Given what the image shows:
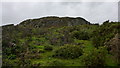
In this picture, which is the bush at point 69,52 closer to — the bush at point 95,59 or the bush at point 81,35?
the bush at point 95,59

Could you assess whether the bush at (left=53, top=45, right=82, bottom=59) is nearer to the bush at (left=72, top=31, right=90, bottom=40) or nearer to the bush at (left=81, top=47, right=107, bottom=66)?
the bush at (left=81, top=47, right=107, bottom=66)

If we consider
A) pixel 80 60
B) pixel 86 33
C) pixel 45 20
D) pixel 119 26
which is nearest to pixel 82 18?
pixel 45 20

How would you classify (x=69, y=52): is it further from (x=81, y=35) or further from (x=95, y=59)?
(x=81, y=35)

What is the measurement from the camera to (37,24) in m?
49.5

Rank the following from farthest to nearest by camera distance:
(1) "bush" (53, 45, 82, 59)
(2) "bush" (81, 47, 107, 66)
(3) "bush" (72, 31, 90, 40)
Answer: (3) "bush" (72, 31, 90, 40)
(1) "bush" (53, 45, 82, 59)
(2) "bush" (81, 47, 107, 66)

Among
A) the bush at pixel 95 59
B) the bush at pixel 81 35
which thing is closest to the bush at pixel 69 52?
the bush at pixel 95 59

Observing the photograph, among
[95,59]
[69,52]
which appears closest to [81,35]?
[69,52]

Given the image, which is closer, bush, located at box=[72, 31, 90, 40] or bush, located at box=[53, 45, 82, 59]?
bush, located at box=[53, 45, 82, 59]

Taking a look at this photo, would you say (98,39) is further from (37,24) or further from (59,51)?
(37,24)

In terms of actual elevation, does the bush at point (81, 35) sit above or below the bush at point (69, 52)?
above

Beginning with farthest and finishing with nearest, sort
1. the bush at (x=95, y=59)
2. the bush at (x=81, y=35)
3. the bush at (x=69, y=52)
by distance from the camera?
the bush at (x=81, y=35) < the bush at (x=69, y=52) < the bush at (x=95, y=59)

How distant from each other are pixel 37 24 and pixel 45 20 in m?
2.72

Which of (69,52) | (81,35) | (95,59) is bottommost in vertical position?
(95,59)

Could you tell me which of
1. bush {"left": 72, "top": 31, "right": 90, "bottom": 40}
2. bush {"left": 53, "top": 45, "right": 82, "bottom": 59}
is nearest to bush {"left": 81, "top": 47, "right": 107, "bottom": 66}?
bush {"left": 53, "top": 45, "right": 82, "bottom": 59}
